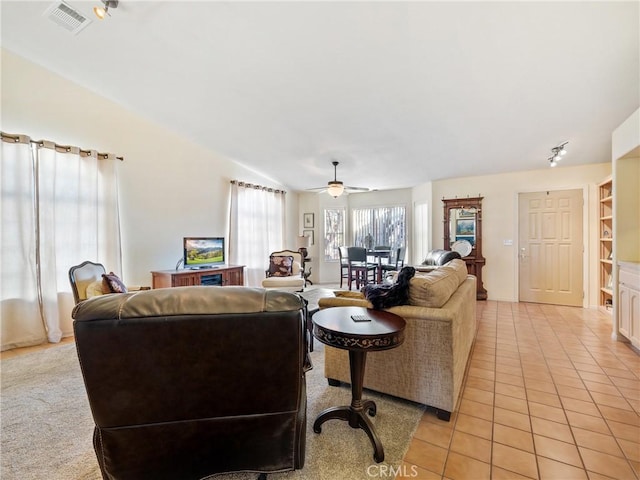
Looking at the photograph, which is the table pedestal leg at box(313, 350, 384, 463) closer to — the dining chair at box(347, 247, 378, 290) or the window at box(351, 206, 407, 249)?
the dining chair at box(347, 247, 378, 290)

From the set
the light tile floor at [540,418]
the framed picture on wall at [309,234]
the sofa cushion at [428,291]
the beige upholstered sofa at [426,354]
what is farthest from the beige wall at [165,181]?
the sofa cushion at [428,291]

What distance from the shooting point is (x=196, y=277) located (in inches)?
167

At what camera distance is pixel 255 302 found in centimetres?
112

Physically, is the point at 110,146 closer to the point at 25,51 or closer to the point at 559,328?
the point at 25,51

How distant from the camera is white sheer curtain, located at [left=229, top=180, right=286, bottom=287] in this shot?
5543mm

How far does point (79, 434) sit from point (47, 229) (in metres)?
2.68

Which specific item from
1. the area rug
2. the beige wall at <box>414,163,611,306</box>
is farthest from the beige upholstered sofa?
→ the beige wall at <box>414,163,611,306</box>

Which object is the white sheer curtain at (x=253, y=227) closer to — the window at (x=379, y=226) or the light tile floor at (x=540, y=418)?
the window at (x=379, y=226)

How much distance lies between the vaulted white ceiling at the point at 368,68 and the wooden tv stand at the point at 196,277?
2224 millimetres

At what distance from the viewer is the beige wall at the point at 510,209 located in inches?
181

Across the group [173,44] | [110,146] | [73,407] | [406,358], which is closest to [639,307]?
[406,358]

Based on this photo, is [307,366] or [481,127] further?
[481,127]

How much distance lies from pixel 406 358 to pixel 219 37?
3.15 meters

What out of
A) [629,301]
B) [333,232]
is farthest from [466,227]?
[333,232]
